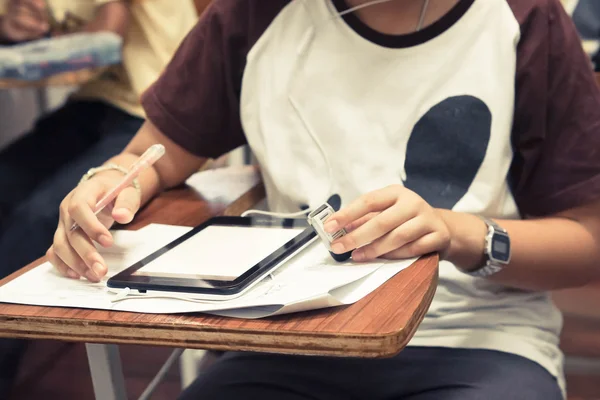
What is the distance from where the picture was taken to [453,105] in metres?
0.89

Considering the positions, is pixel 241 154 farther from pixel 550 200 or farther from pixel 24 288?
pixel 24 288

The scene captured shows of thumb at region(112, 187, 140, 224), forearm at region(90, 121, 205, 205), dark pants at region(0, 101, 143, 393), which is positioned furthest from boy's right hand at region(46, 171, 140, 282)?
dark pants at region(0, 101, 143, 393)

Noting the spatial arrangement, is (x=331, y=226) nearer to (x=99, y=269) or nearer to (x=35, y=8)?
(x=99, y=269)

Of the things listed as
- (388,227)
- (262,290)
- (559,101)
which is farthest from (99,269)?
(559,101)

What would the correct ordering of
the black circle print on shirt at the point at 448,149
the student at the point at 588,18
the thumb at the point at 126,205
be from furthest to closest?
the student at the point at 588,18 → the black circle print on shirt at the point at 448,149 → the thumb at the point at 126,205

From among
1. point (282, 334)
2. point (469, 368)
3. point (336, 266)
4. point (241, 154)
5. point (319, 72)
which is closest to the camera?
point (282, 334)

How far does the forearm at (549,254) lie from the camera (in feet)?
2.72

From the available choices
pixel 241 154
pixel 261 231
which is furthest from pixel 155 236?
pixel 241 154

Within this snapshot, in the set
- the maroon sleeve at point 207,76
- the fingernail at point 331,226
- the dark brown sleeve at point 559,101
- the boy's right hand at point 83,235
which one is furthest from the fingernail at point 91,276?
the dark brown sleeve at point 559,101

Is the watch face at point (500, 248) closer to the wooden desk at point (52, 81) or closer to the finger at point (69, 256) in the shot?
the finger at point (69, 256)

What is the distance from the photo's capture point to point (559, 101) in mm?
851

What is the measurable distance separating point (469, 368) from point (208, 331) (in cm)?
36

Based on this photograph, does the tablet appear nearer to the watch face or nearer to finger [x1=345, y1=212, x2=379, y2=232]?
finger [x1=345, y1=212, x2=379, y2=232]

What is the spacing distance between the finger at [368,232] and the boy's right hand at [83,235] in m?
0.22
